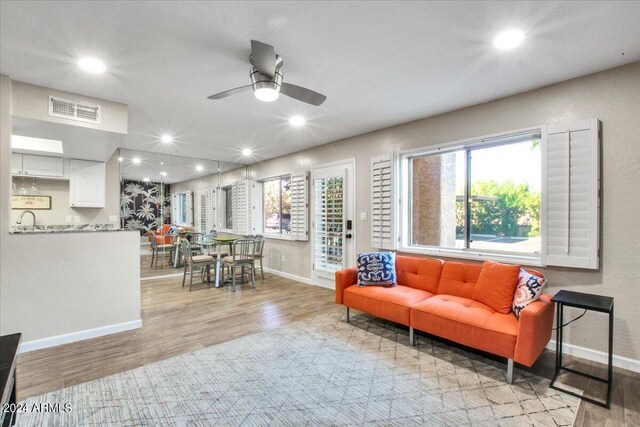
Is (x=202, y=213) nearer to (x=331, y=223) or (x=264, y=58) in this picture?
(x=331, y=223)

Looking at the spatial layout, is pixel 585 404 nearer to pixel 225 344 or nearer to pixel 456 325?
pixel 456 325

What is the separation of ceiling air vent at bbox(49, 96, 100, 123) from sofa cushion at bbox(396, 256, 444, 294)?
3.88 metres

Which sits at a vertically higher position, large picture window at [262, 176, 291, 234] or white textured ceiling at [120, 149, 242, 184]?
white textured ceiling at [120, 149, 242, 184]

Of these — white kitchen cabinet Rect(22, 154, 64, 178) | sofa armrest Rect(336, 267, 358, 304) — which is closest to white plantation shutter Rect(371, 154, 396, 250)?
sofa armrest Rect(336, 267, 358, 304)

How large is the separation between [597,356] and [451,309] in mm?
1322

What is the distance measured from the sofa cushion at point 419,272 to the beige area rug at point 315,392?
71cm

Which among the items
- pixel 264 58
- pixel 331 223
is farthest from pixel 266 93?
pixel 331 223

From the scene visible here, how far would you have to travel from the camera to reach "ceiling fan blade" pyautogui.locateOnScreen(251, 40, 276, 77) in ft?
6.54

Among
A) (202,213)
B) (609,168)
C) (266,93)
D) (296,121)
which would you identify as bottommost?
(202,213)

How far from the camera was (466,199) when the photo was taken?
3562mm

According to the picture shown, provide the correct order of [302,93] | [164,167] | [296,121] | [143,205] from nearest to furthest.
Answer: [302,93], [296,121], [143,205], [164,167]

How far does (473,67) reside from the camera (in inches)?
100.0

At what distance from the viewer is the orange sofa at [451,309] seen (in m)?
2.22

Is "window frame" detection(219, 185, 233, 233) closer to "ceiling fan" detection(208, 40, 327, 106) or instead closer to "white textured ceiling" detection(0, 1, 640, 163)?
"white textured ceiling" detection(0, 1, 640, 163)
